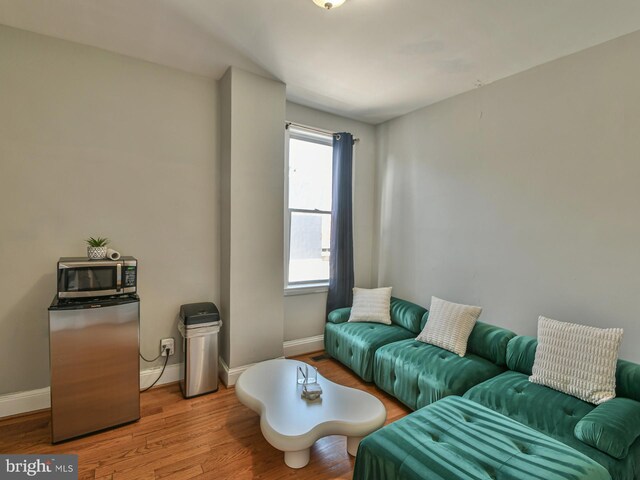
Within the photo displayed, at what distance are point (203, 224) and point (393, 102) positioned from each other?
2.37m

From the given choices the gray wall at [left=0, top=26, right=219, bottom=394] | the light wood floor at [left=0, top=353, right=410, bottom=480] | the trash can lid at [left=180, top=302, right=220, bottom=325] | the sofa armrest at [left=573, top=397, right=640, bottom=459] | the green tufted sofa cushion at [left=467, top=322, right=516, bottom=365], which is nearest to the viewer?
the sofa armrest at [left=573, top=397, right=640, bottom=459]

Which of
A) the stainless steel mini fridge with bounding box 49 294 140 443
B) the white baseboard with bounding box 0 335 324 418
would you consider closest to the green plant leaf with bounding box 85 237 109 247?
the stainless steel mini fridge with bounding box 49 294 140 443

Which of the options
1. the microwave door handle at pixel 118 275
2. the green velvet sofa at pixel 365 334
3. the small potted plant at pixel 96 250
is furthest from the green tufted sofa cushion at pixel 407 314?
the small potted plant at pixel 96 250

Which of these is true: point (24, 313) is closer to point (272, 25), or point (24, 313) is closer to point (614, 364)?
point (272, 25)

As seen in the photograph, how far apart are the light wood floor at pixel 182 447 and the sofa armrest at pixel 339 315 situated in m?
1.08

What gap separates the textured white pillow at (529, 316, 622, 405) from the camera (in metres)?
1.77

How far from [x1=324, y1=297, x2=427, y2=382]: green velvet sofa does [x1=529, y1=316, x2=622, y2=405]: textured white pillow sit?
1.08 m

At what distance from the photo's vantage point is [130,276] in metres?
2.14

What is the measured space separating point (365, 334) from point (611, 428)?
1.73 m

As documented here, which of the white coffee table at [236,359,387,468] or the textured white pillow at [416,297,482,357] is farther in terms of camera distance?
the textured white pillow at [416,297,482,357]

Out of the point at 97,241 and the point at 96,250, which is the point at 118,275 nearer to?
the point at 96,250

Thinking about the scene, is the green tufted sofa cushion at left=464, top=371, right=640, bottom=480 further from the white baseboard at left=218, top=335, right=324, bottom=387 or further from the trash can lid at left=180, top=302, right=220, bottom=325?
the trash can lid at left=180, top=302, right=220, bottom=325

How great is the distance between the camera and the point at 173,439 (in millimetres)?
1988

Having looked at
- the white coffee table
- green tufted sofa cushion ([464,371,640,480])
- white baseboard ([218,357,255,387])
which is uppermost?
green tufted sofa cushion ([464,371,640,480])
